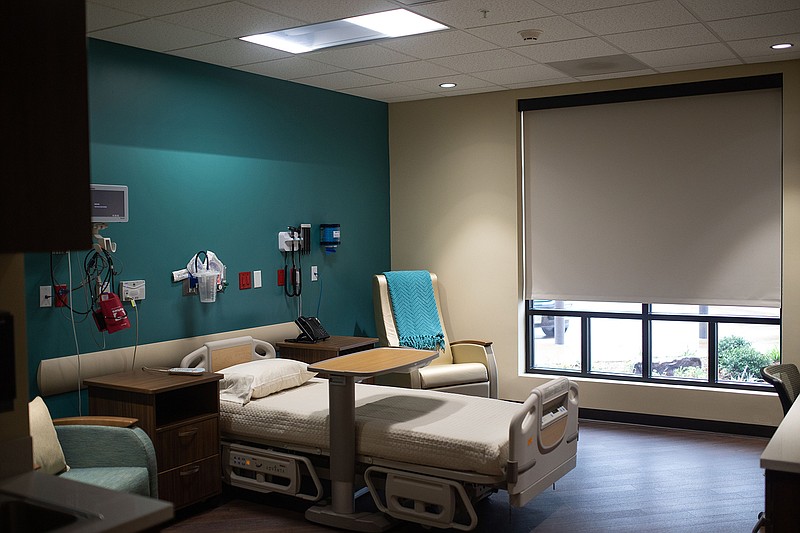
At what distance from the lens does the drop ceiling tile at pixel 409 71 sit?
5.13 metres

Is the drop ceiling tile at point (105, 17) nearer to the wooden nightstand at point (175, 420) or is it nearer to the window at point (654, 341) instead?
the wooden nightstand at point (175, 420)

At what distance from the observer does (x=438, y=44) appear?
4520mm

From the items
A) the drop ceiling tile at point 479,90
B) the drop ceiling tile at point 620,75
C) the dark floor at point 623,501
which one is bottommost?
the dark floor at point 623,501

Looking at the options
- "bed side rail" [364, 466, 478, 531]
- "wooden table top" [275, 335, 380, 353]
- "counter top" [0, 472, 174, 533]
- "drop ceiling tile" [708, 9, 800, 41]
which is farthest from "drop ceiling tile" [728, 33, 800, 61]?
"counter top" [0, 472, 174, 533]

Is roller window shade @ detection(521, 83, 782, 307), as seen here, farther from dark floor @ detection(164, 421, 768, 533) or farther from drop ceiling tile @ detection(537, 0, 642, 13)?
drop ceiling tile @ detection(537, 0, 642, 13)

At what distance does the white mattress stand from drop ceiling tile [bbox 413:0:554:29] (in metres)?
2.04

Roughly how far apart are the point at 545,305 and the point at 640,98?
1776 mm

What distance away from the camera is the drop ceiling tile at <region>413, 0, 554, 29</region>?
12.2 ft

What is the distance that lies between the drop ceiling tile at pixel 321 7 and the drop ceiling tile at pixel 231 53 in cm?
65

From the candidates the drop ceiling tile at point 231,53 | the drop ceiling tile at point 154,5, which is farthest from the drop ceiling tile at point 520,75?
the drop ceiling tile at point 154,5

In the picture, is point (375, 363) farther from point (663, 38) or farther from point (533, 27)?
point (663, 38)

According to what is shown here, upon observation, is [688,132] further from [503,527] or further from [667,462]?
[503,527]

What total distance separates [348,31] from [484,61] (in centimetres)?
102

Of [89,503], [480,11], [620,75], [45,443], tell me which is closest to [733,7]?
[480,11]
